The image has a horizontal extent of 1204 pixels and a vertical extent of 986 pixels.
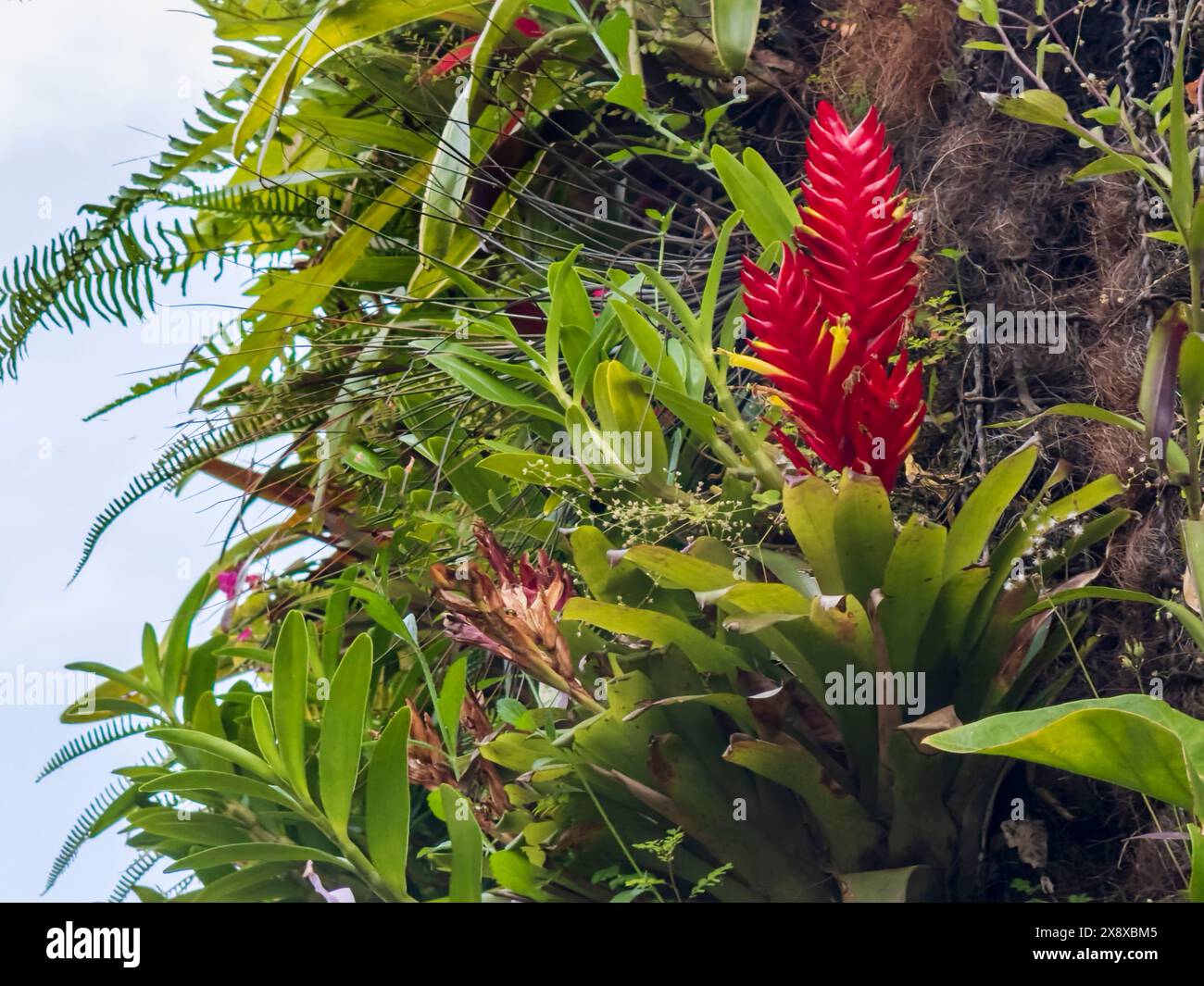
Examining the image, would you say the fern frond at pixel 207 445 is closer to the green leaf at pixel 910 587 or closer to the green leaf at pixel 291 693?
the green leaf at pixel 291 693

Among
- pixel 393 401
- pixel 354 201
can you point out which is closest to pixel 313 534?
pixel 393 401

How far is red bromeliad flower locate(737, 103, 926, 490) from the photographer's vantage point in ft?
2.96

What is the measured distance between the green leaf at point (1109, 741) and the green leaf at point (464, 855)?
1.37 ft

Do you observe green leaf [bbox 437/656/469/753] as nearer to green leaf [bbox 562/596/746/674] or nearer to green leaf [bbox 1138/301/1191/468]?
green leaf [bbox 562/596/746/674]

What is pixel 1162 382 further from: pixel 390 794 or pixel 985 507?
pixel 390 794

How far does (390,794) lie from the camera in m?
0.96

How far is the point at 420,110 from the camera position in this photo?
64.1 inches

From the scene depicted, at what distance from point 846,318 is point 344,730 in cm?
57

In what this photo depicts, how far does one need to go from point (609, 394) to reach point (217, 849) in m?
0.56

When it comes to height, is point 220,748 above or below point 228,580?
below

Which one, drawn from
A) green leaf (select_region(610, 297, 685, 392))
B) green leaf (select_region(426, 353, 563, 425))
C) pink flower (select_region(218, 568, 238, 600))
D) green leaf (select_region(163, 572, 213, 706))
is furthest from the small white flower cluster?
pink flower (select_region(218, 568, 238, 600))

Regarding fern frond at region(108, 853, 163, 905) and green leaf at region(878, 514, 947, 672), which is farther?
fern frond at region(108, 853, 163, 905)

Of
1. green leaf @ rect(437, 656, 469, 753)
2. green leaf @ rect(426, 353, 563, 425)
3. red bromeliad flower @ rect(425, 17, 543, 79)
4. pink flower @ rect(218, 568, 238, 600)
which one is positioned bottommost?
green leaf @ rect(437, 656, 469, 753)

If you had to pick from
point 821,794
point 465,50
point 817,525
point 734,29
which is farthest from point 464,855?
point 465,50
